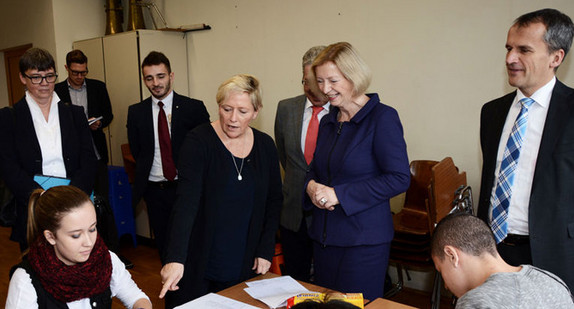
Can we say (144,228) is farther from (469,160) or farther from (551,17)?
(551,17)

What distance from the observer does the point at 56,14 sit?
17.7 feet

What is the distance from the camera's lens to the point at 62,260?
1700 mm

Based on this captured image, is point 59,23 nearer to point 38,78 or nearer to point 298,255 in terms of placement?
point 38,78

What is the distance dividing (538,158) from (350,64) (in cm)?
83

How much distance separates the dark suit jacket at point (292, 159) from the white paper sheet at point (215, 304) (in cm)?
107

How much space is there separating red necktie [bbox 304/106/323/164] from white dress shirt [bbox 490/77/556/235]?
3.90ft

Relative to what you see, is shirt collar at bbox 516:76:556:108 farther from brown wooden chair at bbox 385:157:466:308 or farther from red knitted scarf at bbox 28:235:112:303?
red knitted scarf at bbox 28:235:112:303

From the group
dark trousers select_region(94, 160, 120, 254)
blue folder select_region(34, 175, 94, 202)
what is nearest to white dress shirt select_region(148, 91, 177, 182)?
dark trousers select_region(94, 160, 120, 254)

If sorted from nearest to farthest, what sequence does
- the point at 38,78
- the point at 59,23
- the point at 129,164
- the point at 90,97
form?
the point at 38,78
the point at 90,97
the point at 129,164
the point at 59,23

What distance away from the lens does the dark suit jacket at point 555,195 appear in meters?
1.75

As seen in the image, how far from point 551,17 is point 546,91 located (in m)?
0.28

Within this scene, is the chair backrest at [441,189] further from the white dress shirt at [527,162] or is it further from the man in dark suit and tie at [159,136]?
the man in dark suit and tie at [159,136]

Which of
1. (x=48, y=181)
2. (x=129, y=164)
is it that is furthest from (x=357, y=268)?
(x=129, y=164)

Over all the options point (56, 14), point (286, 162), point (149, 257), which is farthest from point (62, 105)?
point (56, 14)
